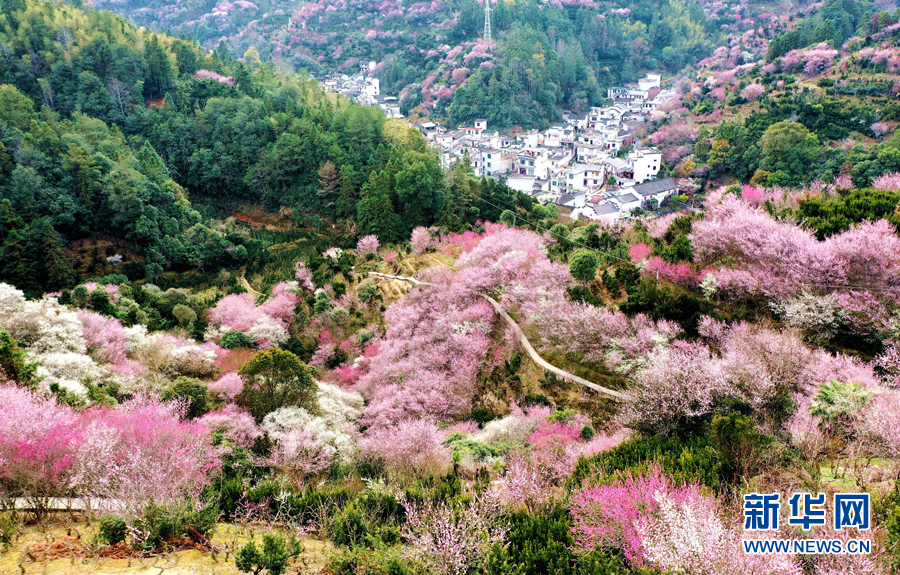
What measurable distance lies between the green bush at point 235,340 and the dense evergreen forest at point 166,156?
1231 centimetres

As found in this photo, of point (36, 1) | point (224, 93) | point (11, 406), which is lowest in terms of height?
point (11, 406)

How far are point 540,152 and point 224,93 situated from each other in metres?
36.0

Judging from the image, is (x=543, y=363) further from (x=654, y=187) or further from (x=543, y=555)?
(x=654, y=187)

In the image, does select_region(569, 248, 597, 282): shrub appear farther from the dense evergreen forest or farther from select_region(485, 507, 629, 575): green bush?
the dense evergreen forest

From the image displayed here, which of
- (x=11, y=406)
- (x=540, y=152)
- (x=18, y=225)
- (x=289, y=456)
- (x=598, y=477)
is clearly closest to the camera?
(x=598, y=477)

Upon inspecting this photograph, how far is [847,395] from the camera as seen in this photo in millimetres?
11992

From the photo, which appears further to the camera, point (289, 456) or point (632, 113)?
point (632, 113)

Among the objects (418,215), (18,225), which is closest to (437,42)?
(418,215)

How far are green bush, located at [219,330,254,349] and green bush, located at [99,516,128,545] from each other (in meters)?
18.2

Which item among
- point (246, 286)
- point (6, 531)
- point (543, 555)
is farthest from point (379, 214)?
point (543, 555)

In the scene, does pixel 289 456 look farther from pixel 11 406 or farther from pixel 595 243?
pixel 595 243

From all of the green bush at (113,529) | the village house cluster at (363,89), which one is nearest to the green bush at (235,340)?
the green bush at (113,529)

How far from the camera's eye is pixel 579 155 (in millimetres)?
70938

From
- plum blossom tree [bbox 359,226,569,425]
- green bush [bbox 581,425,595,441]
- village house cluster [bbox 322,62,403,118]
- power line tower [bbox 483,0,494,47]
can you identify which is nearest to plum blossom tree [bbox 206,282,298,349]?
plum blossom tree [bbox 359,226,569,425]
